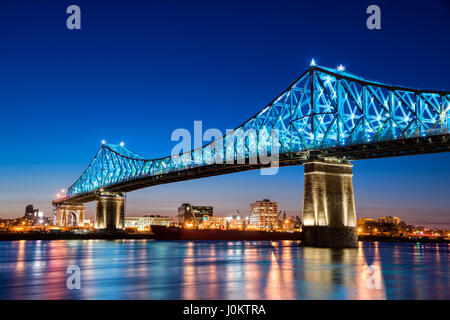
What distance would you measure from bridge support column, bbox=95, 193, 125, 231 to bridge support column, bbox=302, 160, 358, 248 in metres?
56.2

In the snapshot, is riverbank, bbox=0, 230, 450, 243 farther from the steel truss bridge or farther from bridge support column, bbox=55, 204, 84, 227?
bridge support column, bbox=55, 204, 84, 227

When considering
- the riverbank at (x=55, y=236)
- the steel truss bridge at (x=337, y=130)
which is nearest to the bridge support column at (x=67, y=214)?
the riverbank at (x=55, y=236)

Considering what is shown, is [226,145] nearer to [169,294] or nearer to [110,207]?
[110,207]

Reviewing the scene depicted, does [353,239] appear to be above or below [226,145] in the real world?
below

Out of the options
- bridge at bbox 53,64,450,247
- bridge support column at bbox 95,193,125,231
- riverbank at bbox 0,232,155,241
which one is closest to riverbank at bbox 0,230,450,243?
riverbank at bbox 0,232,155,241

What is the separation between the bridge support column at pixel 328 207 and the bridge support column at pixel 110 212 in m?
56.2

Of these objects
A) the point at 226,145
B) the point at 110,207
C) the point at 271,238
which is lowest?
the point at 271,238

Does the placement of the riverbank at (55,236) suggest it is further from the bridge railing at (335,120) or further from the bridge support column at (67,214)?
the bridge support column at (67,214)

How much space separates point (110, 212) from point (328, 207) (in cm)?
5882

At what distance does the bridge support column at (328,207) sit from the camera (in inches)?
1937

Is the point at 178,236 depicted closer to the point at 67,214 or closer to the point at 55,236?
the point at 55,236
